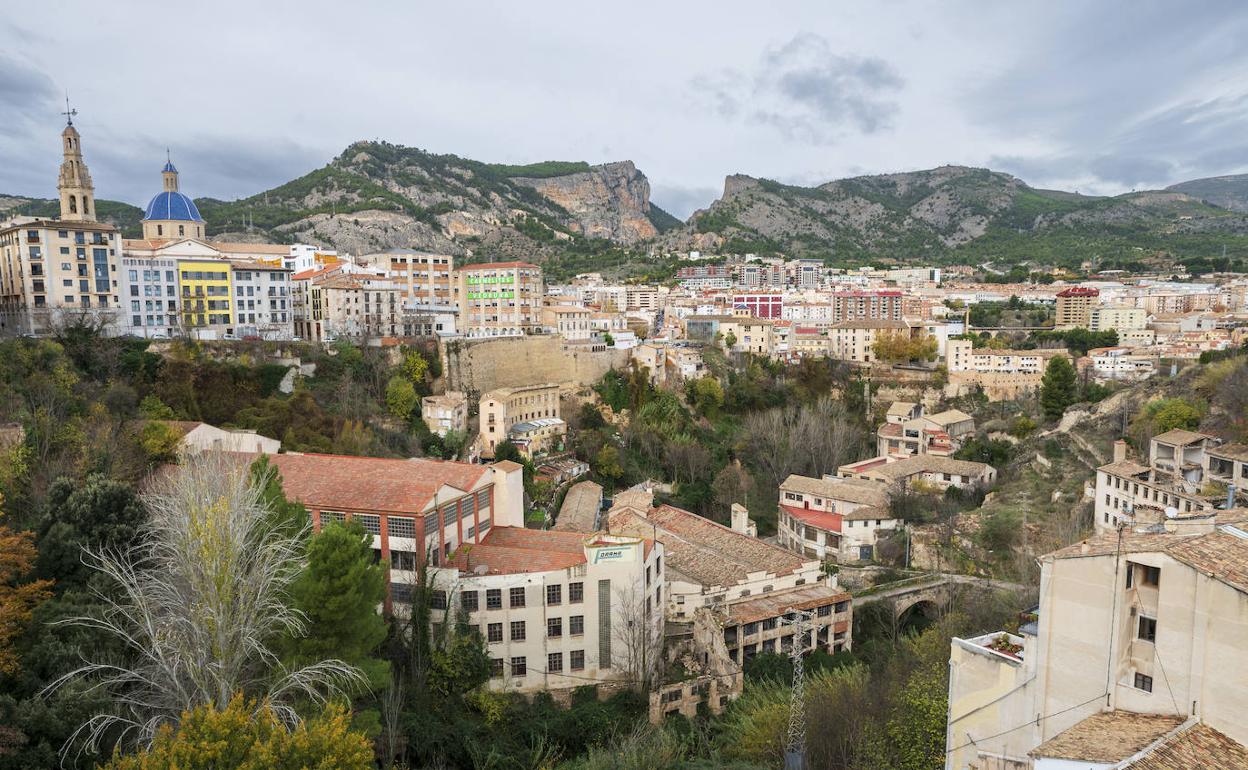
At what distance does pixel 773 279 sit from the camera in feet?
352

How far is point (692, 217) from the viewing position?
14912cm

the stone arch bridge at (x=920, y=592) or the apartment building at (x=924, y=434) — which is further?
the apartment building at (x=924, y=434)

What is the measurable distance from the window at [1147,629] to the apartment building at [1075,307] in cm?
6896

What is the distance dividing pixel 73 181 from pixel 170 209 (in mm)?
7861

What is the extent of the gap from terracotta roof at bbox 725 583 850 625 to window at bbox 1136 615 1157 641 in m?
13.8

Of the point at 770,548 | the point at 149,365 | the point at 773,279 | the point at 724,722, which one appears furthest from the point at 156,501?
the point at 773,279

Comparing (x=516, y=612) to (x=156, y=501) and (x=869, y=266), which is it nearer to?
(x=156, y=501)

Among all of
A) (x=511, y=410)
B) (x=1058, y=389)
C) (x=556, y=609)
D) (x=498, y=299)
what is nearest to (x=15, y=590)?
(x=556, y=609)

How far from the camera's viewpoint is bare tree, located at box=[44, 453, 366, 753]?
12305 mm

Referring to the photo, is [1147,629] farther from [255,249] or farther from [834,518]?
[255,249]

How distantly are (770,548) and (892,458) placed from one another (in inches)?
684

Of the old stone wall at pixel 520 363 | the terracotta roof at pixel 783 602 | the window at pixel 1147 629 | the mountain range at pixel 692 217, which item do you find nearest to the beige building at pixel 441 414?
the old stone wall at pixel 520 363

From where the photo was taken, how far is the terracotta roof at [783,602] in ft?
78.9

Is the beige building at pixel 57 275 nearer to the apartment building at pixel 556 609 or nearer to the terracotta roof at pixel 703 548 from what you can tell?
the apartment building at pixel 556 609
